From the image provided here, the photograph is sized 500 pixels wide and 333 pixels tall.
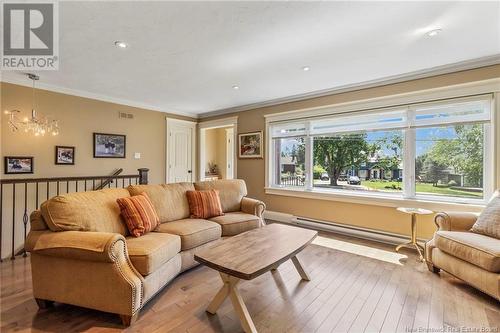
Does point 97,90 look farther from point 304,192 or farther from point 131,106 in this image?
point 304,192

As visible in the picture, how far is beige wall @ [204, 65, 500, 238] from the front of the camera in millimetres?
3105

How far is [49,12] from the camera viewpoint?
198cm

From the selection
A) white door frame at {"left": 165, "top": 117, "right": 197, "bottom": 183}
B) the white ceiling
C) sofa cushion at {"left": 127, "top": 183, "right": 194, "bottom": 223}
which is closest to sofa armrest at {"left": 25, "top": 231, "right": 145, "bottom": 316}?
sofa cushion at {"left": 127, "top": 183, "right": 194, "bottom": 223}

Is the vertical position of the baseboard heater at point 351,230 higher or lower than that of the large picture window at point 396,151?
lower

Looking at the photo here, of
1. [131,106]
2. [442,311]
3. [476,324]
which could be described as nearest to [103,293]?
[442,311]

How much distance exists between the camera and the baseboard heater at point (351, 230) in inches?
135

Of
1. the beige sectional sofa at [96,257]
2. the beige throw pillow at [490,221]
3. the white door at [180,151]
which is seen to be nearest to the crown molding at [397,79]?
the beige throw pillow at [490,221]

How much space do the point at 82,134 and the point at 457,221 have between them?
18.2 feet

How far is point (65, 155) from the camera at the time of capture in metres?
3.95

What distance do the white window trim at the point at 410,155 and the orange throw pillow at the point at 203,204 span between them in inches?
72.0

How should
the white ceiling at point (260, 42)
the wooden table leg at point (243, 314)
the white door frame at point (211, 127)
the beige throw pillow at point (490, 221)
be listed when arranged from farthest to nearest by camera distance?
1. the white door frame at point (211, 127)
2. the beige throw pillow at point (490, 221)
3. the white ceiling at point (260, 42)
4. the wooden table leg at point (243, 314)

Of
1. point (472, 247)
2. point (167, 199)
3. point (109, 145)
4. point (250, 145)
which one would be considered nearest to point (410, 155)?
point (472, 247)

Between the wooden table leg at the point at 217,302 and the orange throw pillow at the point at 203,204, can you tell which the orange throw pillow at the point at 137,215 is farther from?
the wooden table leg at the point at 217,302

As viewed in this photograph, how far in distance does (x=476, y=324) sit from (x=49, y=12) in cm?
417
